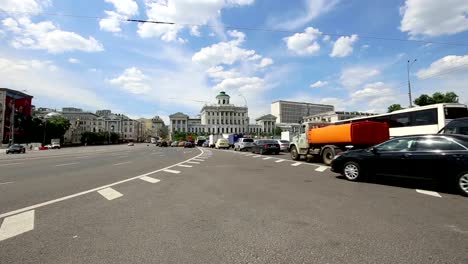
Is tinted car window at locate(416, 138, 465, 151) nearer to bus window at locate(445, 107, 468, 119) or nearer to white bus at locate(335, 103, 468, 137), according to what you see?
white bus at locate(335, 103, 468, 137)

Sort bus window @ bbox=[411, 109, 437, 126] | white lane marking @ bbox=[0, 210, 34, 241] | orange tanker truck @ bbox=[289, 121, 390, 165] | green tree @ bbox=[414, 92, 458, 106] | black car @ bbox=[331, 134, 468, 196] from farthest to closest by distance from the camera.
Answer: green tree @ bbox=[414, 92, 458, 106] < bus window @ bbox=[411, 109, 437, 126] < orange tanker truck @ bbox=[289, 121, 390, 165] < black car @ bbox=[331, 134, 468, 196] < white lane marking @ bbox=[0, 210, 34, 241]

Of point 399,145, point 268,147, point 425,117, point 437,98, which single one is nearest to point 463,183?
point 399,145

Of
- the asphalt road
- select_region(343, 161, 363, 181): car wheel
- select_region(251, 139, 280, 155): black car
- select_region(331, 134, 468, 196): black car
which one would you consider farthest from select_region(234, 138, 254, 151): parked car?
the asphalt road

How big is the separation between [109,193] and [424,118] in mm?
23388

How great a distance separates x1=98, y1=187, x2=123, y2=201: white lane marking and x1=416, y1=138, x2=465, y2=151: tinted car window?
27.5 feet

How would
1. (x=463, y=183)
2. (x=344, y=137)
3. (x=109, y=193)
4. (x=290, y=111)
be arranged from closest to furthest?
(x=463, y=183)
(x=109, y=193)
(x=344, y=137)
(x=290, y=111)

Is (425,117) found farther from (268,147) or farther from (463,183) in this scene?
(463,183)

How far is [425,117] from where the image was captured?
23078mm

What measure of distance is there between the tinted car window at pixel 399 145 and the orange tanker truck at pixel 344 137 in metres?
6.23

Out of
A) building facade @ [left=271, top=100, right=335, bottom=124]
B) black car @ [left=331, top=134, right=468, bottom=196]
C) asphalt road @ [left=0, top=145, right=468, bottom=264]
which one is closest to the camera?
asphalt road @ [left=0, top=145, right=468, bottom=264]

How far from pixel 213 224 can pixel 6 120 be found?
378ft

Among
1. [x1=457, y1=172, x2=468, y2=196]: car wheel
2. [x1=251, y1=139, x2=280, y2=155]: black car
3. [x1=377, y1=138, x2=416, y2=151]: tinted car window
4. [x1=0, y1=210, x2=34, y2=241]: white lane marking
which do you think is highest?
[x1=377, y1=138, x2=416, y2=151]: tinted car window

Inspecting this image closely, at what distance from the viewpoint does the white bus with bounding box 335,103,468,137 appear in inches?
853

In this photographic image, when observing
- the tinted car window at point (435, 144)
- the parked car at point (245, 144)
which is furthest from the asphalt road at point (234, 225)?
the parked car at point (245, 144)
